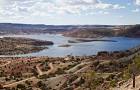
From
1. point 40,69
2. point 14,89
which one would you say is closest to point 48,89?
point 14,89

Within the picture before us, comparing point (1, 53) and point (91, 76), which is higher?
point (91, 76)

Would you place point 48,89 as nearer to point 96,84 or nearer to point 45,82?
point 45,82

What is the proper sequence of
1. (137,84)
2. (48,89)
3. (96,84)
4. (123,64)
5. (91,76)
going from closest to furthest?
(137,84), (96,84), (91,76), (48,89), (123,64)

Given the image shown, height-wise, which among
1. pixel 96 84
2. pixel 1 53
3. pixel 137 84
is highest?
pixel 137 84

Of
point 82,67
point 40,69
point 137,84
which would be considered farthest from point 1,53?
point 137,84

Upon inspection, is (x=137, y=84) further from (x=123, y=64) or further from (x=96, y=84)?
(x=123, y=64)

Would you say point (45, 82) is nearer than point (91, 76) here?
No

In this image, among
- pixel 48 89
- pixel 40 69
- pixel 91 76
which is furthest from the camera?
pixel 40 69

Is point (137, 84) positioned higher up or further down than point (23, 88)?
higher up

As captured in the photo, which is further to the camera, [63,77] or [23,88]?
[63,77]
